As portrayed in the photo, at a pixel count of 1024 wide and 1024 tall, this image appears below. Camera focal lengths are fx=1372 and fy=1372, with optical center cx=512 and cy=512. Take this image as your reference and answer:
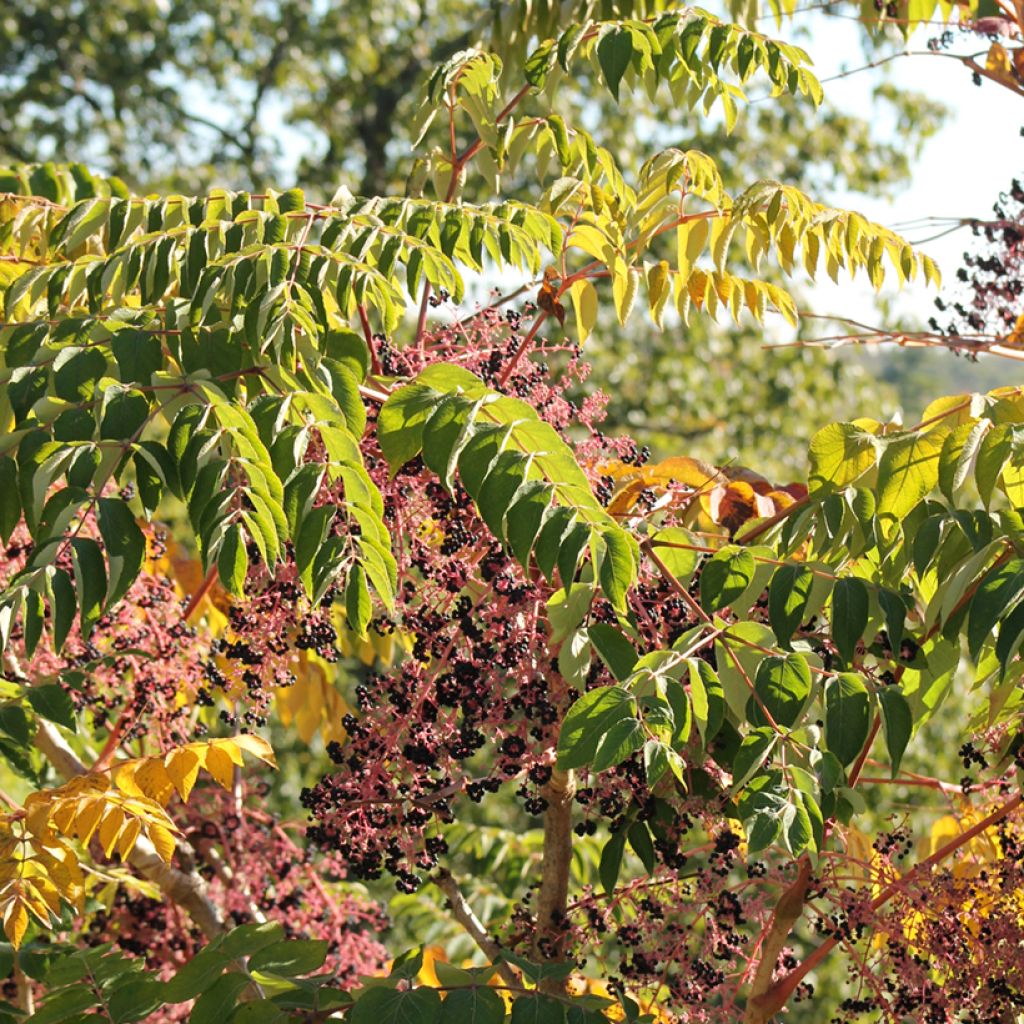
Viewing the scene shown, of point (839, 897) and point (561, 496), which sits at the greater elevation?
point (561, 496)

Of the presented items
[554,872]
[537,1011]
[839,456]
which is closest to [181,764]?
[554,872]

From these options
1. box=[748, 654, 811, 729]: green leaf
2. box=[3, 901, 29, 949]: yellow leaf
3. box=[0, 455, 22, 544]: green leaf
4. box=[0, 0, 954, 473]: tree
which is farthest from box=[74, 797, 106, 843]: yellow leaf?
Result: box=[0, 0, 954, 473]: tree

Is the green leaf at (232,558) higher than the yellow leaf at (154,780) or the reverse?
higher

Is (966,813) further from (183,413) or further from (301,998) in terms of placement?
(183,413)

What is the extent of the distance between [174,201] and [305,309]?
0.58m

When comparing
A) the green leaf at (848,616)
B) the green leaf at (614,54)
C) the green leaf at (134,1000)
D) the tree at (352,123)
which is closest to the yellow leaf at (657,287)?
the green leaf at (614,54)

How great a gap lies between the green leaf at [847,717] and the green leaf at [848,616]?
1.3 inches

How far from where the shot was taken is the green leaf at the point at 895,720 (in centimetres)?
150

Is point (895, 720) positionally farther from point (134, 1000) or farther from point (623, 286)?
point (134, 1000)

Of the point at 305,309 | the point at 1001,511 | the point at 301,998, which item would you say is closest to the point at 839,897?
the point at 1001,511

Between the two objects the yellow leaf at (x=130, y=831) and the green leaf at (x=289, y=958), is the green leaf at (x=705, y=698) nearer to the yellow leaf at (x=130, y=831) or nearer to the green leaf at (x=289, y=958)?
the green leaf at (x=289, y=958)

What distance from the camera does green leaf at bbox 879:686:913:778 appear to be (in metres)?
1.50

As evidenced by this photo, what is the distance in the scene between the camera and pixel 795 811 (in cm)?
138

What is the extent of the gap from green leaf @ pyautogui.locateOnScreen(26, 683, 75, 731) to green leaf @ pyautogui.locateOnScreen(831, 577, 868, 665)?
1.09 meters
